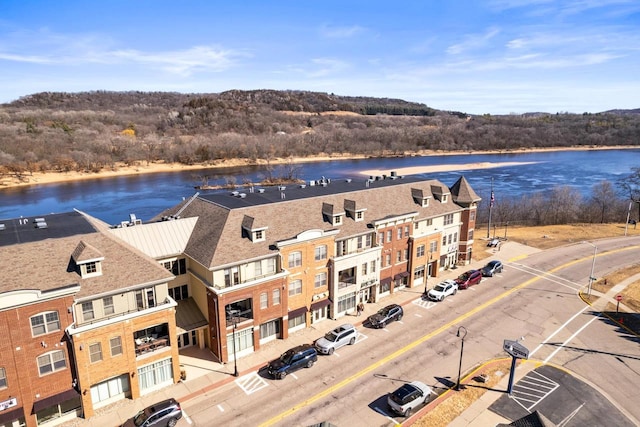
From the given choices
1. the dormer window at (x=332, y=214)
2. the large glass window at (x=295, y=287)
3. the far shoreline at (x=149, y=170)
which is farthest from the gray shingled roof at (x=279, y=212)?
the far shoreline at (x=149, y=170)

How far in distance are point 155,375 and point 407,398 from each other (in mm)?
18292

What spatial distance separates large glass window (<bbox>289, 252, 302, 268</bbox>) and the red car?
22.7m

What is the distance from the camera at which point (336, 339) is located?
35188mm

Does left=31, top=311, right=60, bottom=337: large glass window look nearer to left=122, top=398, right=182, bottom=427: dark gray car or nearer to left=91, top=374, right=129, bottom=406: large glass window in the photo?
left=91, top=374, right=129, bottom=406: large glass window

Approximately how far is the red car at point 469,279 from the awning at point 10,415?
1689 inches

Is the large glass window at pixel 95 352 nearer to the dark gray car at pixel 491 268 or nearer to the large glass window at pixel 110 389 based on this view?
the large glass window at pixel 110 389

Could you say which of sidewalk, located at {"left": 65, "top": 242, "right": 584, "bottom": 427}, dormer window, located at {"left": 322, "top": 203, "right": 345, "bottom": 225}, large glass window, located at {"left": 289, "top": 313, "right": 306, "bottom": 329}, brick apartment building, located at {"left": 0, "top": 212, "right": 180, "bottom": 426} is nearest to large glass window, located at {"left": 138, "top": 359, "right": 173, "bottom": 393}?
brick apartment building, located at {"left": 0, "top": 212, "right": 180, "bottom": 426}

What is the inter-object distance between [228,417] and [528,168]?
178 meters

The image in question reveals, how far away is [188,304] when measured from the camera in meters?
35.8

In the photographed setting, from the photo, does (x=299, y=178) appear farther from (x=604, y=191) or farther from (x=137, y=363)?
(x=137, y=363)

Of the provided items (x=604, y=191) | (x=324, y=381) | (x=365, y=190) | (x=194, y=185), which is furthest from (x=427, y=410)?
(x=194, y=185)

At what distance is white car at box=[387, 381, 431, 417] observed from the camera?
27.2 meters

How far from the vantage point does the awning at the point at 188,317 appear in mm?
33000

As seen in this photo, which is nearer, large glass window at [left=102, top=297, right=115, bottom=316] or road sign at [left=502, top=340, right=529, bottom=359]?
large glass window at [left=102, top=297, right=115, bottom=316]
